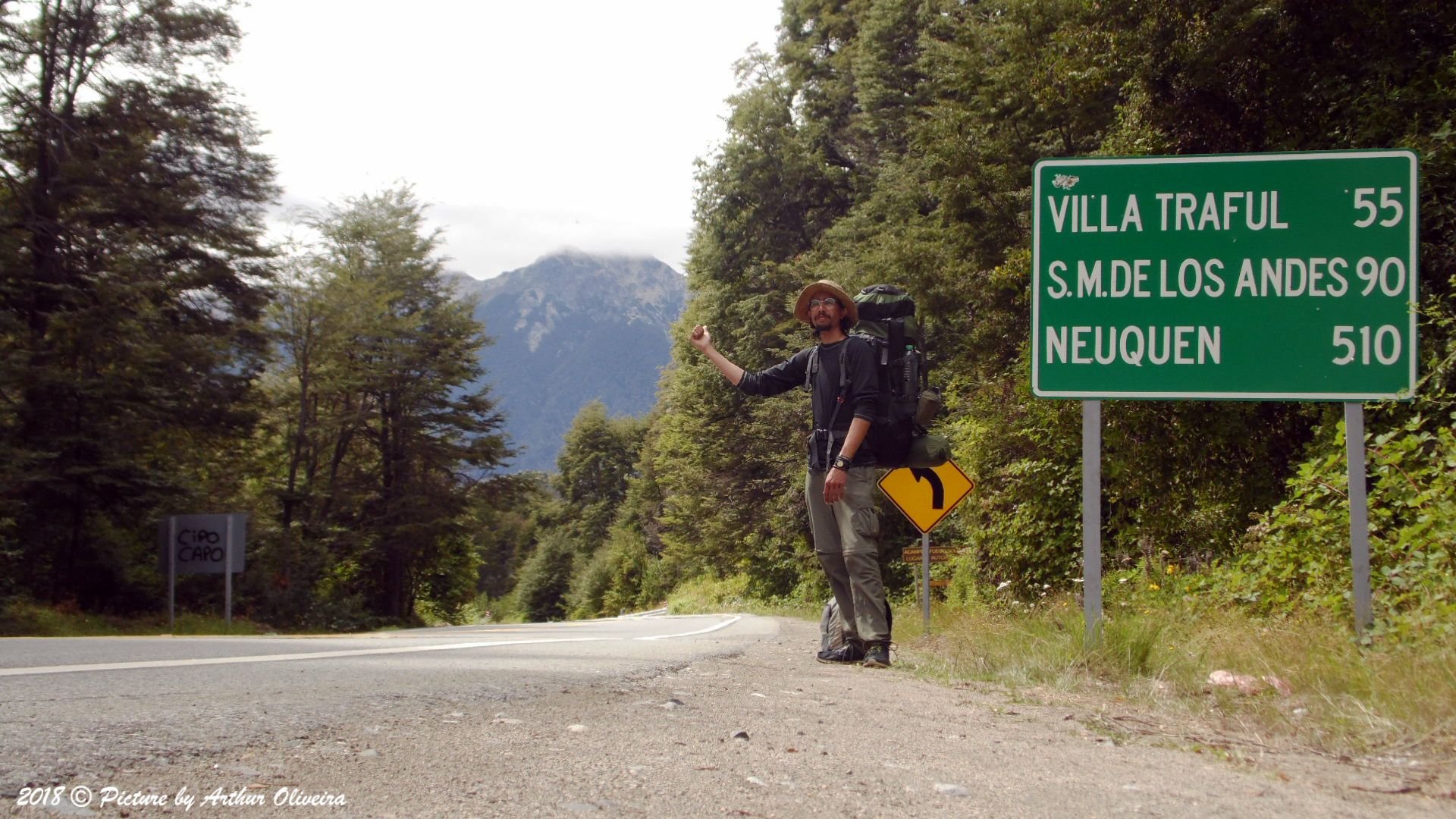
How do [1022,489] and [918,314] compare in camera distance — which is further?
[918,314]

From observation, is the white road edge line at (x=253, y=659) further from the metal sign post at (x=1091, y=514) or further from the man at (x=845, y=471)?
the metal sign post at (x=1091, y=514)

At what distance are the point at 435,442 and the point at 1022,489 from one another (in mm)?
27987

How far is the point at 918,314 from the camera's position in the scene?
20.6 metres

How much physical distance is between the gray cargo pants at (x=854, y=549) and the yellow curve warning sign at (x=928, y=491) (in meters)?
6.70

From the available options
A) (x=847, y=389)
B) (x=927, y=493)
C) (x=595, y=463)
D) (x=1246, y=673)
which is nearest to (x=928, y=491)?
(x=927, y=493)

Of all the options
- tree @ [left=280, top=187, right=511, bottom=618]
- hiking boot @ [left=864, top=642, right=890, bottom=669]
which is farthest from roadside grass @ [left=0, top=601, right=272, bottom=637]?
hiking boot @ [left=864, top=642, right=890, bottom=669]

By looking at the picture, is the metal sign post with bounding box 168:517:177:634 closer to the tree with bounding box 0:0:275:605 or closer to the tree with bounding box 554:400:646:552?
the tree with bounding box 0:0:275:605

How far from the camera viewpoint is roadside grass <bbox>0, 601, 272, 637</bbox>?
17.5 metres

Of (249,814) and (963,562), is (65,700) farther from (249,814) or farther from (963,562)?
(963,562)

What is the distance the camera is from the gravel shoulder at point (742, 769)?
252cm

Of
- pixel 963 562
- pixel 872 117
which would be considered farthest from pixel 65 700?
pixel 872 117

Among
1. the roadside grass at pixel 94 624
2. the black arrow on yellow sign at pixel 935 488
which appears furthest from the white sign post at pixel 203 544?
the black arrow on yellow sign at pixel 935 488

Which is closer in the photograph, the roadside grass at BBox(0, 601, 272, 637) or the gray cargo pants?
the gray cargo pants

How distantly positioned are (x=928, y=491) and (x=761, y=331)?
17.5 meters
